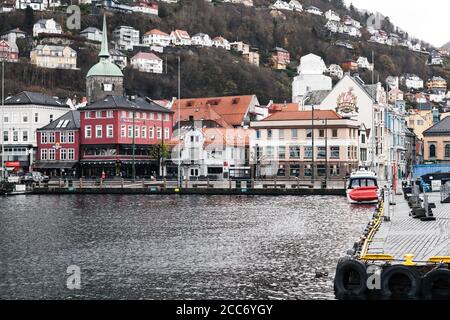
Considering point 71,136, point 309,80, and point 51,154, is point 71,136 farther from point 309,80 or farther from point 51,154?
point 309,80

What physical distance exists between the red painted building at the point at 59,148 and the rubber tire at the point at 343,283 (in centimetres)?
9861

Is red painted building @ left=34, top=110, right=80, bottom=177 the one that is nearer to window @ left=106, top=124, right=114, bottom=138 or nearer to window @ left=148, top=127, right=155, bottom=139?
window @ left=106, top=124, right=114, bottom=138

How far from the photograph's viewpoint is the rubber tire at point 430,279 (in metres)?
22.6

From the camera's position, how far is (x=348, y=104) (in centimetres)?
12306

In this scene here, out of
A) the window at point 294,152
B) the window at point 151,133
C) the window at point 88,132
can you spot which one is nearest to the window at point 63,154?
the window at point 88,132

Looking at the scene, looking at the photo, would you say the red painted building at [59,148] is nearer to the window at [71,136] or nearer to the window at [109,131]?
the window at [71,136]

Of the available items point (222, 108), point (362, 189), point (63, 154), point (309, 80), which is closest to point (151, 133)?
point (63, 154)

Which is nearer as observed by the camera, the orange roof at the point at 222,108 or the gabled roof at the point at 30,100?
the gabled roof at the point at 30,100

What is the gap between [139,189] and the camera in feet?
298

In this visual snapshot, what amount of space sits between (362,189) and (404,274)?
154 ft

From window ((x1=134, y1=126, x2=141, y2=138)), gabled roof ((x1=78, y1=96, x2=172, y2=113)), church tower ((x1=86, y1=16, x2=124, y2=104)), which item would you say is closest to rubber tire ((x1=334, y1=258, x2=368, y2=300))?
gabled roof ((x1=78, y1=96, x2=172, y2=113))

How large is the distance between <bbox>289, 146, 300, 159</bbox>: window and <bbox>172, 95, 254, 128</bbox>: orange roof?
27382 mm
